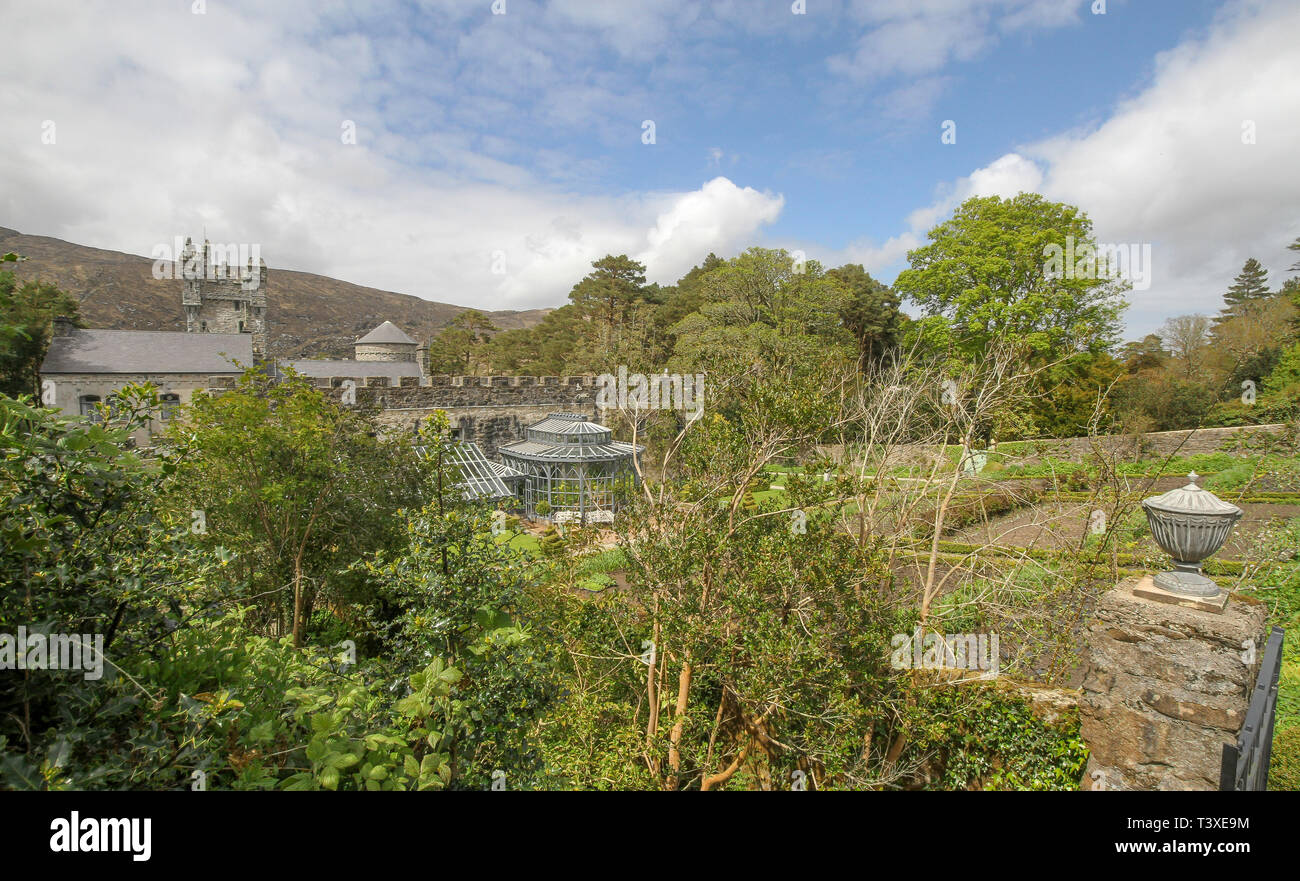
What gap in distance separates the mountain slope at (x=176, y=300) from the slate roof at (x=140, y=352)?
28.8 meters

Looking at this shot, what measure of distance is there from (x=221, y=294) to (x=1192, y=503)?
160 feet

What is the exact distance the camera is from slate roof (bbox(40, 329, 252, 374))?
73.3 feet

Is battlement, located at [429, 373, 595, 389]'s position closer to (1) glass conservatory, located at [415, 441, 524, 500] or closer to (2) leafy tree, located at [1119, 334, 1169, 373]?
(1) glass conservatory, located at [415, 441, 524, 500]

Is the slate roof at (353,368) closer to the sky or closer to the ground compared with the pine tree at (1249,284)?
closer to the ground

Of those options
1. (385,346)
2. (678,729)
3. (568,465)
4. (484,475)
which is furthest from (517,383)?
(385,346)

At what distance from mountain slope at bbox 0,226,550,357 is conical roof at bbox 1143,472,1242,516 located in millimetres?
59841

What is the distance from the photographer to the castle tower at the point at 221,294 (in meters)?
36.9

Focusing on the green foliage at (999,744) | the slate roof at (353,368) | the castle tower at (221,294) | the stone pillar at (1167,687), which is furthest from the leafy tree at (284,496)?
the castle tower at (221,294)

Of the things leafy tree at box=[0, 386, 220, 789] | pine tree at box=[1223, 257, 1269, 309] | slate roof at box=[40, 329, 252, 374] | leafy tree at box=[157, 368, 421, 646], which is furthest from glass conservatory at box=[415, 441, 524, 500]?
pine tree at box=[1223, 257, 1269, 309]

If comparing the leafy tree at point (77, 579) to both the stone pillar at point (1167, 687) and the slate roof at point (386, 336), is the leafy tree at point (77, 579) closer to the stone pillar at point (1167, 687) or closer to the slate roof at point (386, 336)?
the stone pillar at point (1167, 687)

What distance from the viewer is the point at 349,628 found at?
7160 millimetres

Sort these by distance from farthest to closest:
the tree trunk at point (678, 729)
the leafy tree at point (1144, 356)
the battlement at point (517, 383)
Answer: the leafy tree at point (1144, 356), the battlement at point (517, 383), the tree trunk at point (678, 729)

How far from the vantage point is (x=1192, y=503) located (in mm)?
3439
